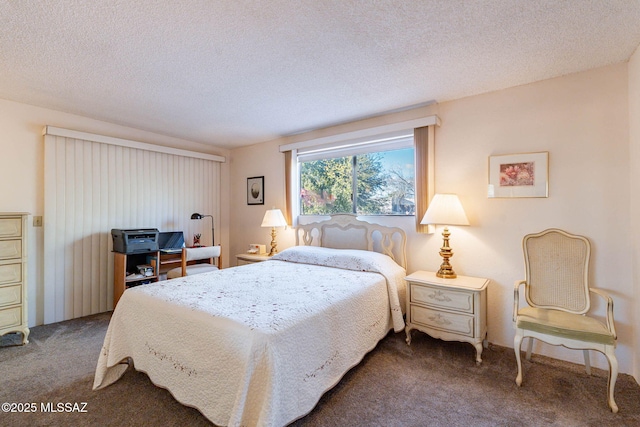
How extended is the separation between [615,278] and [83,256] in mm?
5324

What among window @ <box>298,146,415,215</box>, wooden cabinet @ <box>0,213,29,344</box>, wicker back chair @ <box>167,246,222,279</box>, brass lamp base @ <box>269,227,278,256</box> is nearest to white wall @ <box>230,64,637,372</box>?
window @ <box>298,146,415,215</box>

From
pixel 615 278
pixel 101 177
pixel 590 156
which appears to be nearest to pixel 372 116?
pixel 590 156

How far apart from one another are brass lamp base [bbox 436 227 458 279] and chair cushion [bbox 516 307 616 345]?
2.06 feet

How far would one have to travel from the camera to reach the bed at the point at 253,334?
1404 millimetres

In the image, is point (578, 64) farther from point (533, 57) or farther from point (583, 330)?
point (583, 330)

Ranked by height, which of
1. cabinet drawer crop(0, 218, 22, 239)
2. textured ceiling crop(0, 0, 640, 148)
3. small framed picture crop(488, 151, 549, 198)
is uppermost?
textured ceiling crop(0, 0, 640, 148)

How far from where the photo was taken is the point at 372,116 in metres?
3.39

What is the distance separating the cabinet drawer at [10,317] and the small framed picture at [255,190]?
2.89m

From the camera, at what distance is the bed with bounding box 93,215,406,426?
1.40 m

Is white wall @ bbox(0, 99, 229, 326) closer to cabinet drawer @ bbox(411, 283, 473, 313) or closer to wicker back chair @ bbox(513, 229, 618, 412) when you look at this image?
cabinet drawer @ bbox(411, 283, 473, 313)

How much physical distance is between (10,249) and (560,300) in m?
4.84

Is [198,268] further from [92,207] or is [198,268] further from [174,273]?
[92,207]

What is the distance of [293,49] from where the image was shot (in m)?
2.00

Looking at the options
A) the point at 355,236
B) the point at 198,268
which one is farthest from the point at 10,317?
the point at 355,236
